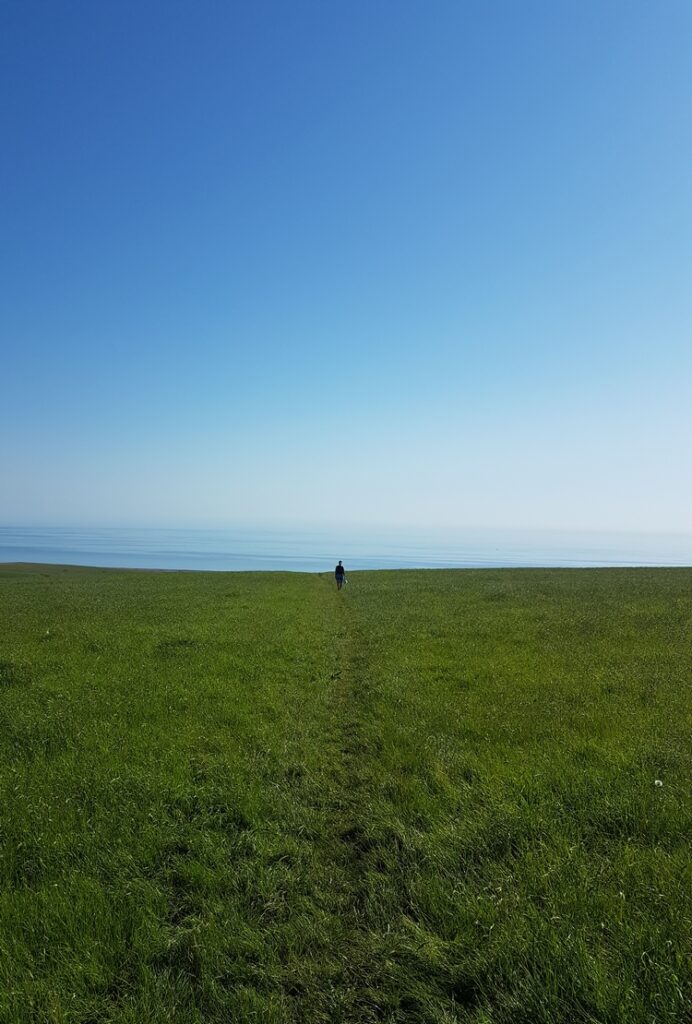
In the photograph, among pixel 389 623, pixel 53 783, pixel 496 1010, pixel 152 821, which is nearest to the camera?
pixel 496 1010

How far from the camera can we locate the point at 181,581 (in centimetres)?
5628

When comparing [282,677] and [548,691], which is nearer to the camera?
[548,691]

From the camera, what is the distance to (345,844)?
7242 millimetres

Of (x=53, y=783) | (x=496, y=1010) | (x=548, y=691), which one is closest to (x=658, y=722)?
(x=548, y=691)

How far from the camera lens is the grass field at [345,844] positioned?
4.78 m

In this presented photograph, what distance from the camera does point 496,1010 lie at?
4539mm

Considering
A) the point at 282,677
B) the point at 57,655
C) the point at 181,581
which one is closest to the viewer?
the point at 282,677

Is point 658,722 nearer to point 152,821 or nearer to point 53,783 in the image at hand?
point 152,821

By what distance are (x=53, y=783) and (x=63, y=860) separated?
2411 millimetres

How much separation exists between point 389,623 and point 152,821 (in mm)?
19447

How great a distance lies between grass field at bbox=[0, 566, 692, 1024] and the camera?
478 centimetres

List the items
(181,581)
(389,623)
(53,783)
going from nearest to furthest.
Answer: (53,783) → (389,623) → (181,581)

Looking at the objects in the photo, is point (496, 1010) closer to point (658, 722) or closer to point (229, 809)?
point (229, 809)

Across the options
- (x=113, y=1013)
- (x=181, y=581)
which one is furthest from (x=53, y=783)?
(x=181, y=581)
